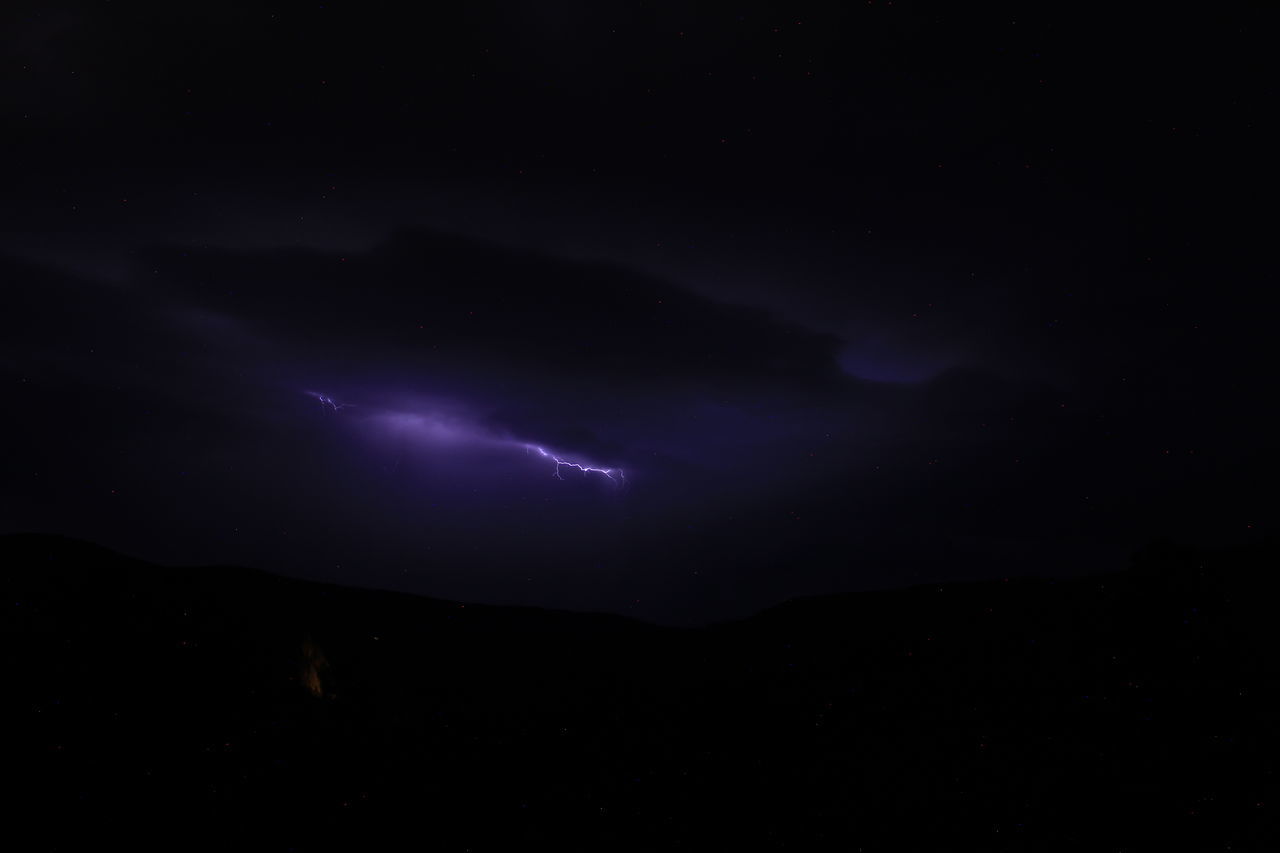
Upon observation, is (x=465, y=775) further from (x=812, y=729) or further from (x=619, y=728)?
(x=812, y=729)

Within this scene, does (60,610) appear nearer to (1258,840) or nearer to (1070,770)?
(1070,770)

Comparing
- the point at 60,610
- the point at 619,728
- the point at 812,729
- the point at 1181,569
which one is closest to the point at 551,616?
the point at 619,728

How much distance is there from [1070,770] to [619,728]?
37.1ft

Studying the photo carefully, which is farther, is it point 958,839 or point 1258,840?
point 958,839

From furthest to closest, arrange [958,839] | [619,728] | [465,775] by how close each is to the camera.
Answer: [619,728], [465,775], [958,839]

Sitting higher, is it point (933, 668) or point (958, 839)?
point (933, 668)

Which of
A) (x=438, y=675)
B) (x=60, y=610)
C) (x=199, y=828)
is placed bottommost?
(x=199, y=828)

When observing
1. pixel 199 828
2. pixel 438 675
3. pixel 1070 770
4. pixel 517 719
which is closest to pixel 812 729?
pixel 1070 770

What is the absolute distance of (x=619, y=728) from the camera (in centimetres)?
2117

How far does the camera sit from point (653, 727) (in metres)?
21.1

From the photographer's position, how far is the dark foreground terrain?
48.3 ft

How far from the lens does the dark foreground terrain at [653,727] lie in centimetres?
1471

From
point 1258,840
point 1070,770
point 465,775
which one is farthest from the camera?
point 465,775

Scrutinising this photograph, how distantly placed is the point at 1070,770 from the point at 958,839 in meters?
3.48
